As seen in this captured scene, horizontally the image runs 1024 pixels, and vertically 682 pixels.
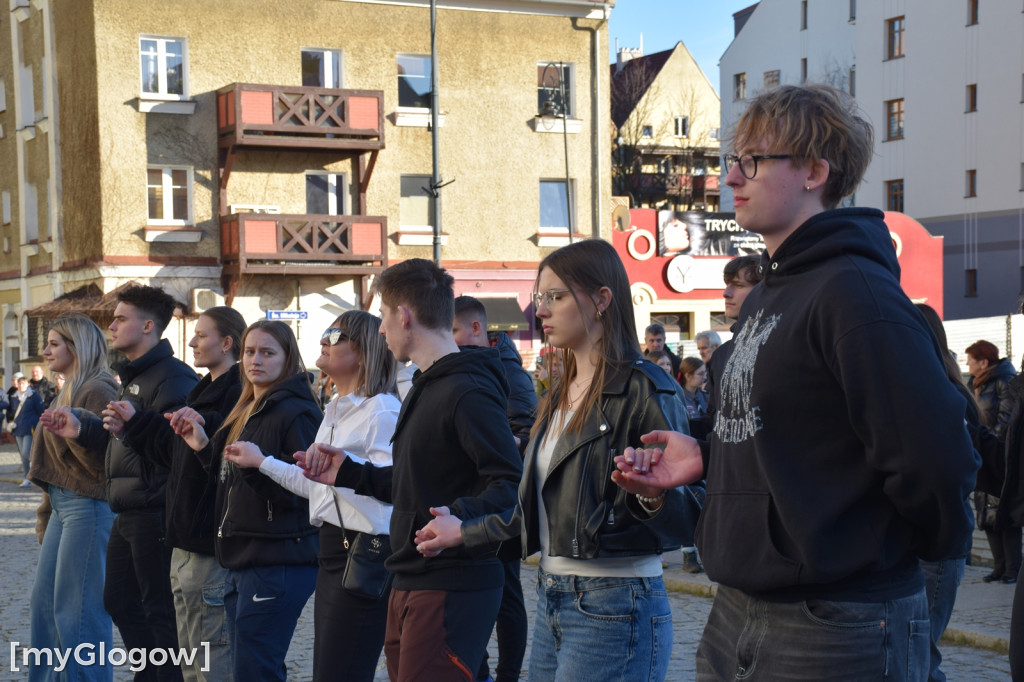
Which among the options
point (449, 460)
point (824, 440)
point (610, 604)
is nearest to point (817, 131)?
point (824, 440)

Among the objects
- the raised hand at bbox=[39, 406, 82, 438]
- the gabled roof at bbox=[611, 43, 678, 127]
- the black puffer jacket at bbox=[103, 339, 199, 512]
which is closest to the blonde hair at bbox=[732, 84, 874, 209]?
the black puffer jacket at bbox=[103, 339, 199, 512]

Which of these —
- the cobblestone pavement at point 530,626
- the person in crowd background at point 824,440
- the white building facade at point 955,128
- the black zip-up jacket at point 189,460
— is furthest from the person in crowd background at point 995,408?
the white building facade at point 955,128

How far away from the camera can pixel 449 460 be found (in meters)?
4.39

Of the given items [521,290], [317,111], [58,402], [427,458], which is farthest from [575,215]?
[427,458]

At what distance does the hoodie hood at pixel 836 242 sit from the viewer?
268 cm

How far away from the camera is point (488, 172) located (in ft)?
109

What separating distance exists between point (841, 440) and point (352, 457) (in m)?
2.71

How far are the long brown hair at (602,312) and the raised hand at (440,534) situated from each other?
0.37 metres

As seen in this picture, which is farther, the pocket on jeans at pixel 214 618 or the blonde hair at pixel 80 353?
the blonde hair at pixel 80 353

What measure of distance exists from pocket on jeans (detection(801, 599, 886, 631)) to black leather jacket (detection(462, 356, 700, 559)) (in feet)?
3.03

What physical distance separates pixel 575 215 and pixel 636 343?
3083 cm

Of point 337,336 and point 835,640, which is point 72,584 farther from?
point 835,640

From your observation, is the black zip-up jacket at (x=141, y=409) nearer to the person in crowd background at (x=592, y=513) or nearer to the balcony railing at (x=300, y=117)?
the person in crowd background at (x=592, y=513)

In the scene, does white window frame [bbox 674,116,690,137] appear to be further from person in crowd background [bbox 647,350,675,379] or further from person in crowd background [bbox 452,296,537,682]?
person in crowd background [bbox 452,296,537,682]
